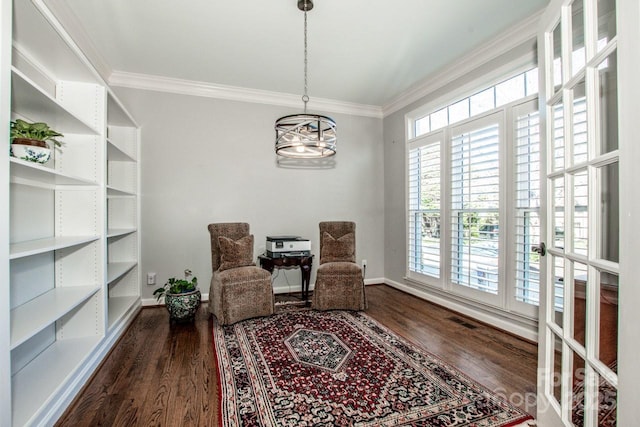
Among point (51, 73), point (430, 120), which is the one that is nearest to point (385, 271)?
point (430, 120)

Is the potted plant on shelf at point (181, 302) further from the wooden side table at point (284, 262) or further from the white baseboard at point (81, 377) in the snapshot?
the wooden side table at point (284, 262)

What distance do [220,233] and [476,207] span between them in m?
2.62

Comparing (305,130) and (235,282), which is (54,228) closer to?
(235,282)

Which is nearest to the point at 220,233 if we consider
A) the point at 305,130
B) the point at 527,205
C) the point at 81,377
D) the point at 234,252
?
the point at 234,252

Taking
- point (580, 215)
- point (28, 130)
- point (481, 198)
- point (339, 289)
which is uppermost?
point (28, 130)

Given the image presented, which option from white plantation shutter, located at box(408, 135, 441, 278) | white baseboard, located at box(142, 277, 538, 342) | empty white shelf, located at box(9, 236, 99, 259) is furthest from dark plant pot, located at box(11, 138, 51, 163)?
white plantation shutter, located at box(408, 135, 441, 278)

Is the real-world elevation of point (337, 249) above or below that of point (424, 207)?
below

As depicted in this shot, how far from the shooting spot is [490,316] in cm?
281

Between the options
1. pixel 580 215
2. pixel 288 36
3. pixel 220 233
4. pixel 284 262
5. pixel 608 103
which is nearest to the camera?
pixel 608 103

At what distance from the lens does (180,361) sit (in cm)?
214

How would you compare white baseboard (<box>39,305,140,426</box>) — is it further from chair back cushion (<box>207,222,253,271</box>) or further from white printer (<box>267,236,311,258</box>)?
white printer (<box>267,236,311,258</box>)

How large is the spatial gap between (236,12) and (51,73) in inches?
53.1

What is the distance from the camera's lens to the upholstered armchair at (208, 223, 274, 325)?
2.79 m

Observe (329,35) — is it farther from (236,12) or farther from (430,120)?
(430,120)
